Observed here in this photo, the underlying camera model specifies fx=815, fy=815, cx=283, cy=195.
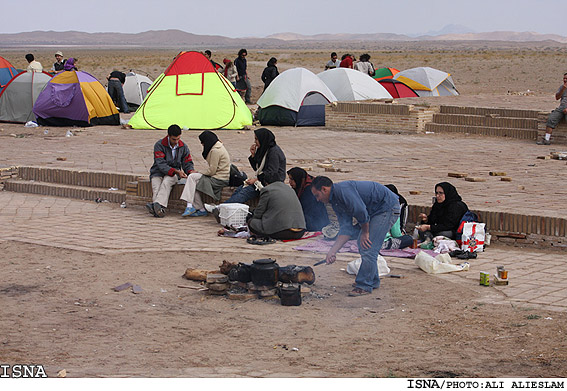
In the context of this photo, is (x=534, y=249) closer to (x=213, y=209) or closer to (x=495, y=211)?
(x=495, y=211)

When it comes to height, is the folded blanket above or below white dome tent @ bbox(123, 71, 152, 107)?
below

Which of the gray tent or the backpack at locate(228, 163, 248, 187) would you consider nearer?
the backpack at locate(228, 163, 248, 187)

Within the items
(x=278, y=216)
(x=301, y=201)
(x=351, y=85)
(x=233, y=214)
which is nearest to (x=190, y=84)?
(x=351, y=85)

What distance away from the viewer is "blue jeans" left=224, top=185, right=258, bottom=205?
29.8 ft

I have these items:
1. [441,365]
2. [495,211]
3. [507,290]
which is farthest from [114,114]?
[441,365]

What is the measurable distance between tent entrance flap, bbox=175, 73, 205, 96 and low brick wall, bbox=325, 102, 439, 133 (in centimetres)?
284

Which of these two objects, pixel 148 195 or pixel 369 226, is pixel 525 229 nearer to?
pixel 369 226

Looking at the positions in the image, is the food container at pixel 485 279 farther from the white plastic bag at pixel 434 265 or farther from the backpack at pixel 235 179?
the backpack at pixel 235 179

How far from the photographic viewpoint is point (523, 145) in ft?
48.3

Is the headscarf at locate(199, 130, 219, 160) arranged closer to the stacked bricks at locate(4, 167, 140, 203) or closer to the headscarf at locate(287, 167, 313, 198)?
the stacked bricks at locate(4, 167, 140, 203)

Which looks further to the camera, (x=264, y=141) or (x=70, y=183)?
(x=70, y=183)

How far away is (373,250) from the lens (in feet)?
Answer: 21.1

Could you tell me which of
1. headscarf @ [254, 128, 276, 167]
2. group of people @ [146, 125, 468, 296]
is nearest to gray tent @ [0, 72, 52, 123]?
group of people @ [146, 125, 468, 296]

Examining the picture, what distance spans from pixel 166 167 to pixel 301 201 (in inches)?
76.8
